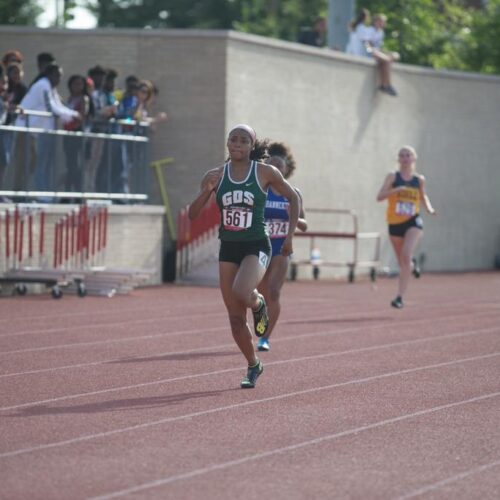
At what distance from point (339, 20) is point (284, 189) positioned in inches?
858

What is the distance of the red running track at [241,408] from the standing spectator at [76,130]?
3.40 m

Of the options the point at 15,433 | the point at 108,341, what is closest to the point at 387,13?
the point at 108,341

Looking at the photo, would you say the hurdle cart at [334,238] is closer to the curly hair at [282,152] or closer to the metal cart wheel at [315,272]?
the metal cart wheel at [315,272]

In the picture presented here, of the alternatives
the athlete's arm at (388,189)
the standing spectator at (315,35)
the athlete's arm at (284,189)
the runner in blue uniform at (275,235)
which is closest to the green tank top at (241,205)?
the athlete's arm at (284,189)

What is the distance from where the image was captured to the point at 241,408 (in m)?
10.6

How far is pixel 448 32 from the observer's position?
51.1 meters

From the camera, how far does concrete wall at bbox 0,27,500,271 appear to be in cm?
2628

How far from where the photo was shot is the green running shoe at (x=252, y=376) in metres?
11.7

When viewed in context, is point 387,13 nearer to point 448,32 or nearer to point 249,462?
point 448,32

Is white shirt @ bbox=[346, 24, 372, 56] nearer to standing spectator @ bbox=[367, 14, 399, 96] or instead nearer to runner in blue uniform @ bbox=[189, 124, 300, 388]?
standing spectator @ bbox=[367, 14, 399, 96]

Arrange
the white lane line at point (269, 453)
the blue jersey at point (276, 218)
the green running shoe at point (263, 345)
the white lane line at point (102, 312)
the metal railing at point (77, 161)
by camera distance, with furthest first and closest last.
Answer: the metal railing at point (77, 161)
the white lane line at point (102, 312)
the blue jersey at point (276, 218)
the green running shoe at point (263, 345)
the white lane line at point (269, 453)

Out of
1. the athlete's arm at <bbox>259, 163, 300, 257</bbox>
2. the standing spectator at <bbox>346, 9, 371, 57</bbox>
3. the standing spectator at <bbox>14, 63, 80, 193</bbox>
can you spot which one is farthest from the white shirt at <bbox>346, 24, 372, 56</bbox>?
the athlete's arm at <bbox>259, 163, 300, 257</bbox>

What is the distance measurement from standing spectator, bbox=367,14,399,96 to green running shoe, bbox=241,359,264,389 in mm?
19899

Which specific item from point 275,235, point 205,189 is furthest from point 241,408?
point 275,235
